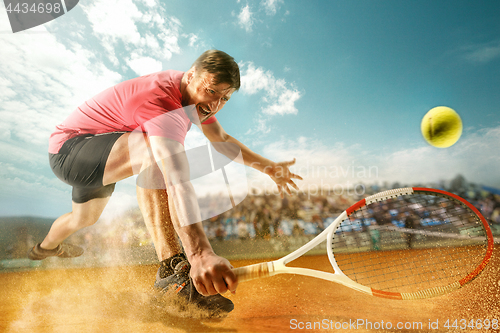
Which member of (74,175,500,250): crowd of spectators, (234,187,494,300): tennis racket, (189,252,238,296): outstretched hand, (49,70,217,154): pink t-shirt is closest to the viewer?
(189,252,238,296): outstretched hand

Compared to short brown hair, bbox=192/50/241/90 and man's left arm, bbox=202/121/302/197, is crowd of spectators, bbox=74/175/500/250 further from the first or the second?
short brown hair, bbox=192/50/241/90

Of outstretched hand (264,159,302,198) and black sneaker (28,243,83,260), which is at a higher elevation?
outstretched hand (264,159,302,198)

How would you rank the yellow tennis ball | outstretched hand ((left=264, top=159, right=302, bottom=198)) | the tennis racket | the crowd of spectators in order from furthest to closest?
the crowd of spectators < the yellow tennis ball < outstretched hand ((left=264, top=159, right=302, bottom=198)) < the tennis racket

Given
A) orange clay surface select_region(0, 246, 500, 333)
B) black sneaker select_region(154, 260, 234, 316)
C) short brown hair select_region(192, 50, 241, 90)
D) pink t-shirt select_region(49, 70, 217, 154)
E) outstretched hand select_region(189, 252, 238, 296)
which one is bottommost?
orange clay surface select_region(0, 246, 500, 333)

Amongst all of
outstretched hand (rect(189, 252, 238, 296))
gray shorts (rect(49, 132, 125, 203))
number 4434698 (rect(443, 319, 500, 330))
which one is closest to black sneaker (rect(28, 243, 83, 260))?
gray shorts (rect(49, 132, 125, 203))

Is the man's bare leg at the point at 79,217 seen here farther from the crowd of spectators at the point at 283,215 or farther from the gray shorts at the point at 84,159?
the crowd of spectators at the point at 283,215

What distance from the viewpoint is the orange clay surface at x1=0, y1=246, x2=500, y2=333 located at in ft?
3.59

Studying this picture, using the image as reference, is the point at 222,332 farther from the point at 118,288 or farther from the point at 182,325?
the point at 118,288

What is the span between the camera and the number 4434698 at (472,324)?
1092 millimetres

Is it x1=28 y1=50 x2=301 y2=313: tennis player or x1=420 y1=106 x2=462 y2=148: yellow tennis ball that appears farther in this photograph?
x1=420 y1=106 x2=462 y2=148: yellow tennis ball

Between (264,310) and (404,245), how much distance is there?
207cm

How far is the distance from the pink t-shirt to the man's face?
0.19 ft

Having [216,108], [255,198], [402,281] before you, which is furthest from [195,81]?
[255,198]

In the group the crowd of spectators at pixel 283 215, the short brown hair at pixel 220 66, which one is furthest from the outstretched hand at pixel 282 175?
the crowd of spectators at pixel 283 215
